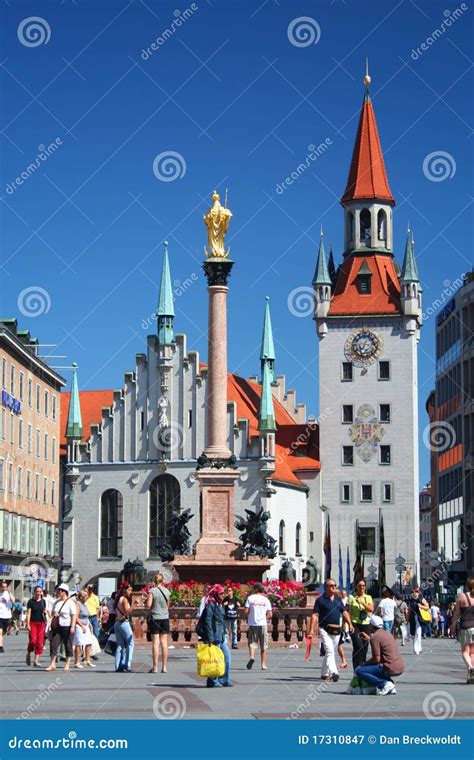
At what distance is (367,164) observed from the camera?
107 metres

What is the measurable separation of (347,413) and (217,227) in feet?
166

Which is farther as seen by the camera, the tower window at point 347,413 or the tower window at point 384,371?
the tower window at point 347,413

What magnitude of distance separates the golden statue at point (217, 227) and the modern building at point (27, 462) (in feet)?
68.9

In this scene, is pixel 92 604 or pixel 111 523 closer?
pixel 92 604

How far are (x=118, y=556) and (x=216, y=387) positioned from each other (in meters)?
44.8

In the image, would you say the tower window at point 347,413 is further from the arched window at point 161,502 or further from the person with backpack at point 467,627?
the person with backpack at point 467,627

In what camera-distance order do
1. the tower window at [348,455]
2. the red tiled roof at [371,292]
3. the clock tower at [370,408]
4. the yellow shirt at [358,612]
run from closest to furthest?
the yellow shirt at [358,612] < the clock tower at [370,408] < the tower window at [348,455] < the red tiled roof at [371,292]

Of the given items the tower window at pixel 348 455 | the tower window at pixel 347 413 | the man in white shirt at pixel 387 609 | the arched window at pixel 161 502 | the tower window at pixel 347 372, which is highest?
the tower window at pixel 347 372

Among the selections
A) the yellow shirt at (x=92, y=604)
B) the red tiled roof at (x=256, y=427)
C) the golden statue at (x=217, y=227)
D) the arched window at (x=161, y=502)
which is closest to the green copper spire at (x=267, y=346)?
the red tiled roof at (x=256, y=427)

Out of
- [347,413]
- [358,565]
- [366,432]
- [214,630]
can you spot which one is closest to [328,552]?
[358,565]

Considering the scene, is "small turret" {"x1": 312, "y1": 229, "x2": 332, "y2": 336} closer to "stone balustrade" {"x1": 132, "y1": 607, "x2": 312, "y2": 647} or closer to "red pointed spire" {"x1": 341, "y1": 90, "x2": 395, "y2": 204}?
"red pointed spire" {"x1": 341, "y1": 90, "x2": 395, "y2": 204}

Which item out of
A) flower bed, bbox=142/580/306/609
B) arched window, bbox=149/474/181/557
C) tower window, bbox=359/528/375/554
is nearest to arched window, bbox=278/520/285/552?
tower window, bbox=359/528/375/554

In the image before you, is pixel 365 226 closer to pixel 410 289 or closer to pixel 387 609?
pixel 410 289

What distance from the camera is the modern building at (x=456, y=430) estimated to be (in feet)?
276
